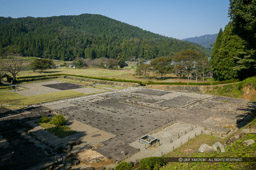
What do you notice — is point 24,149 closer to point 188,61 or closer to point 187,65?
point 187,65

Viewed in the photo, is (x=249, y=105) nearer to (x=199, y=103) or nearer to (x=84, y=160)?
(x=199, y=103)

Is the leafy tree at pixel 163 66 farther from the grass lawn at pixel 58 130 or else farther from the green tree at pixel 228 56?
the grass lawn at pixel 58 130

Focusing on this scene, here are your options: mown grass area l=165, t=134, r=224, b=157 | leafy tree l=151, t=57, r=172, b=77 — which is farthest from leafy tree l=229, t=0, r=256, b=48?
leafy tree l=151, t=57, r=172, b=77

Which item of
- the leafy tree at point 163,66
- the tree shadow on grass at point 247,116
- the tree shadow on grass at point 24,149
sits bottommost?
the tree shadow on grass at point 24,149

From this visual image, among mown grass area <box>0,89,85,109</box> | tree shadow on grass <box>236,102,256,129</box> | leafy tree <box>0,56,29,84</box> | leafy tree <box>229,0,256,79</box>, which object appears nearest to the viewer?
leafy tree <box>229,0,256,79</box>

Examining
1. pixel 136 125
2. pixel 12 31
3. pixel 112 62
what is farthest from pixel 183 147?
pixel 12 31

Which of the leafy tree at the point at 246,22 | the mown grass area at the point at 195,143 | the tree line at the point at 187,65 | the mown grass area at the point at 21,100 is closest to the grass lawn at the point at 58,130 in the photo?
the mown grass area at the point at 195,143

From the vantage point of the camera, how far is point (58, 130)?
21750 mm

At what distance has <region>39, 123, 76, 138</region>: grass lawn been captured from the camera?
20.7 m

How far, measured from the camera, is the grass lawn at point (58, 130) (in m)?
20.7

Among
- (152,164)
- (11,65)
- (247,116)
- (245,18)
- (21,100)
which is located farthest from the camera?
(11,65)

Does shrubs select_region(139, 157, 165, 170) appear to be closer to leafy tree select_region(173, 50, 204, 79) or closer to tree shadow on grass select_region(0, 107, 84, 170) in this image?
tree shadow on grass select_region(0, 107, 84, 170)

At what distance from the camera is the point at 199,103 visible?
32781 mm

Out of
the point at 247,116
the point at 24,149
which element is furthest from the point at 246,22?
the point at 24,149
